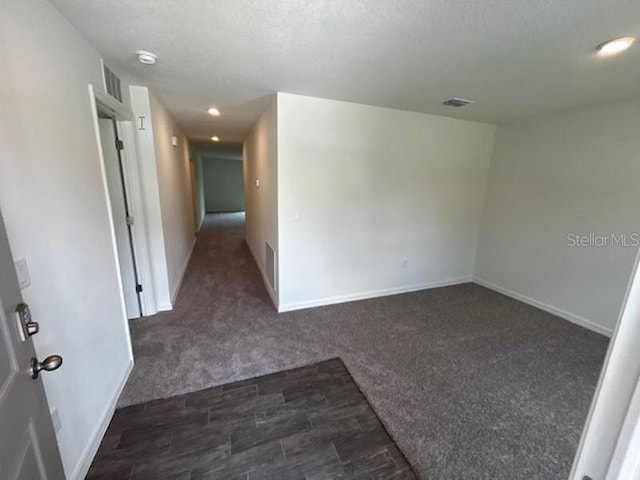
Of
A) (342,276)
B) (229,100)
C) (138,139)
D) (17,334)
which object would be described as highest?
(229,100)

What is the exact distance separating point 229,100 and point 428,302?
3.45m

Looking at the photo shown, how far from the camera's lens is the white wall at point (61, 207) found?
1.12 metres

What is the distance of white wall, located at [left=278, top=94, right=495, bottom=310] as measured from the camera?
2.99m

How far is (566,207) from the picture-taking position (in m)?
3.14

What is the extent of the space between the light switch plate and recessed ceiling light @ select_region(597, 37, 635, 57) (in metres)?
3.27

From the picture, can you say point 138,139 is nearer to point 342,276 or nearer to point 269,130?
point 269,130

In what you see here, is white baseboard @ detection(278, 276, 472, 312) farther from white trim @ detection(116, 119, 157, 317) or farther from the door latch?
the door latch

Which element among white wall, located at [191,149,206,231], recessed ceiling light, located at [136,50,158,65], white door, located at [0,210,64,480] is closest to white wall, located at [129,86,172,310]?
recessed ceiling light, located at [136,50,158,65]

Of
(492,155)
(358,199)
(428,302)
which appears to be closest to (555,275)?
(428,302)

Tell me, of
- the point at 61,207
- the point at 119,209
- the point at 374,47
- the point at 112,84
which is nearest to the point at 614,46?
the point at 374,47

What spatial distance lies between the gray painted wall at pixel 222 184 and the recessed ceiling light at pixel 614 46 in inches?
438

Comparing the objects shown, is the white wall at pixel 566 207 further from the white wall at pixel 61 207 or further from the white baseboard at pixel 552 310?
the white wall at pixel 61 207

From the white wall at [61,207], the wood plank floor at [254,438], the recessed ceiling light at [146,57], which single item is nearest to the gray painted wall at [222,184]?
the recessed ceiling light at [146,57]

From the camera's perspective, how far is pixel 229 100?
2971 millimetres
